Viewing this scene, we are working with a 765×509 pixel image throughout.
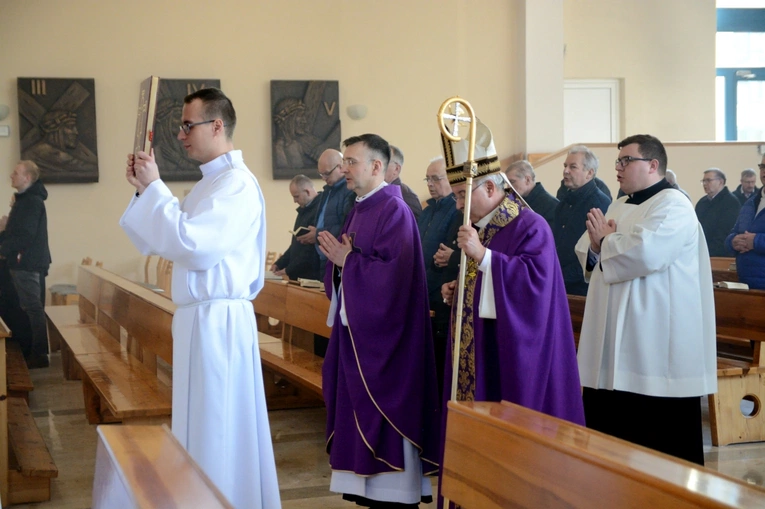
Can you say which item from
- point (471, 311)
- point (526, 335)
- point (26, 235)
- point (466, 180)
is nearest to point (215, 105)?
point (466, 180)

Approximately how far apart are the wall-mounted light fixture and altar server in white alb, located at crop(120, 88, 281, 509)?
9.04 meters

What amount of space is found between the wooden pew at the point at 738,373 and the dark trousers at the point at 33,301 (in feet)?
17.8

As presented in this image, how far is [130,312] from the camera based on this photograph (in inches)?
226

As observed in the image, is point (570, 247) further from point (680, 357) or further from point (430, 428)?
point (430, 428)

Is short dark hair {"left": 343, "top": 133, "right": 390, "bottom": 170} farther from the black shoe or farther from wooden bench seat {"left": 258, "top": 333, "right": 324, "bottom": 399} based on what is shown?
the black shoe

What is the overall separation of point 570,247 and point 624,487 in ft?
15.7

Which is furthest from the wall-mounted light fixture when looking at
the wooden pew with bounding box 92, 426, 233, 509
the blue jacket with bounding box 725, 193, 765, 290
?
the wooden pew with bounding box 92, 426, 233, 509

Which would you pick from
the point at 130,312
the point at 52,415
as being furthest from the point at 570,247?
the point at 52,415

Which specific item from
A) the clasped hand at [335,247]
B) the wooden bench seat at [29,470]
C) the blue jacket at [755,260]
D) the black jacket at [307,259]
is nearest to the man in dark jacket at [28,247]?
the black jacket at [307,259]

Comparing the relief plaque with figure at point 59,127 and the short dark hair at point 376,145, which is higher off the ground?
the relief plaque with figure at point 59,127

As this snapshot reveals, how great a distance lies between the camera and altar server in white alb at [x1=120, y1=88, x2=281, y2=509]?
3.00 meters

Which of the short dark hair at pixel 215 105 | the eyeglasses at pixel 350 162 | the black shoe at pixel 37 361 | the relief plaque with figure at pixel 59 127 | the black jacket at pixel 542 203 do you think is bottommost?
the black shoe at pixel 37 361

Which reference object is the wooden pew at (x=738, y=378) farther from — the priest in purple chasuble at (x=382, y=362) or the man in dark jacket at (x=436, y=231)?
the priest in purple chasuble at (x=382, y=362)

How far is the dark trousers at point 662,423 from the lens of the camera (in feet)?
14.0
